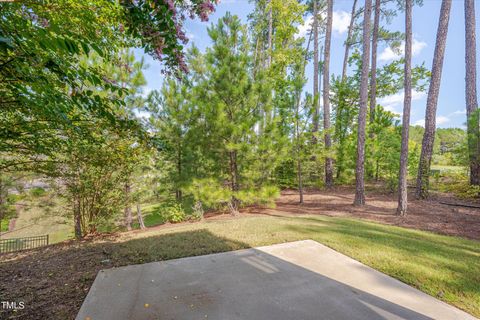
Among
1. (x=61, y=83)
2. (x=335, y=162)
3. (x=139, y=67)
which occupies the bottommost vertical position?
(x=335, y=162)

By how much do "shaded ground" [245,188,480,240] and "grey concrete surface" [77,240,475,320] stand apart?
3.86 m

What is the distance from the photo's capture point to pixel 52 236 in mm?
11945

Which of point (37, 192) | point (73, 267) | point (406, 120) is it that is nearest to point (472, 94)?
point (406, 120)

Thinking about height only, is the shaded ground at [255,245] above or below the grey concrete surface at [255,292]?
below

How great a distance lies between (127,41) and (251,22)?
45.5 feet

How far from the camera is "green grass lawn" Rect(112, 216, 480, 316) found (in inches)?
97.1

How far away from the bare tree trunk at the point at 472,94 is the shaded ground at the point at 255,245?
3.81 meters

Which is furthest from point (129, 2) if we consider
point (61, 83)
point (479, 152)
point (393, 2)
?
point (393, 2)

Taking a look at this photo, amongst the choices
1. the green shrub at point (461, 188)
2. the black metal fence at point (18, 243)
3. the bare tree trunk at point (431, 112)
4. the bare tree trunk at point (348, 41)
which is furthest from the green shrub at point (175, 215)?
the bare tree trunk at point (348, 41)

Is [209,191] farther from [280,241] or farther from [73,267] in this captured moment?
[73,267]

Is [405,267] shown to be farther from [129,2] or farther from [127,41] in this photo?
[127,41]

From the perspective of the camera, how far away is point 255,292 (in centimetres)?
212

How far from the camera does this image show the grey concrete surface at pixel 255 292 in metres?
1.82

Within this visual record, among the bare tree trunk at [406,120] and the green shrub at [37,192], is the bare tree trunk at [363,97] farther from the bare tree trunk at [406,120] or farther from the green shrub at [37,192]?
the green shrub at [37,192]
